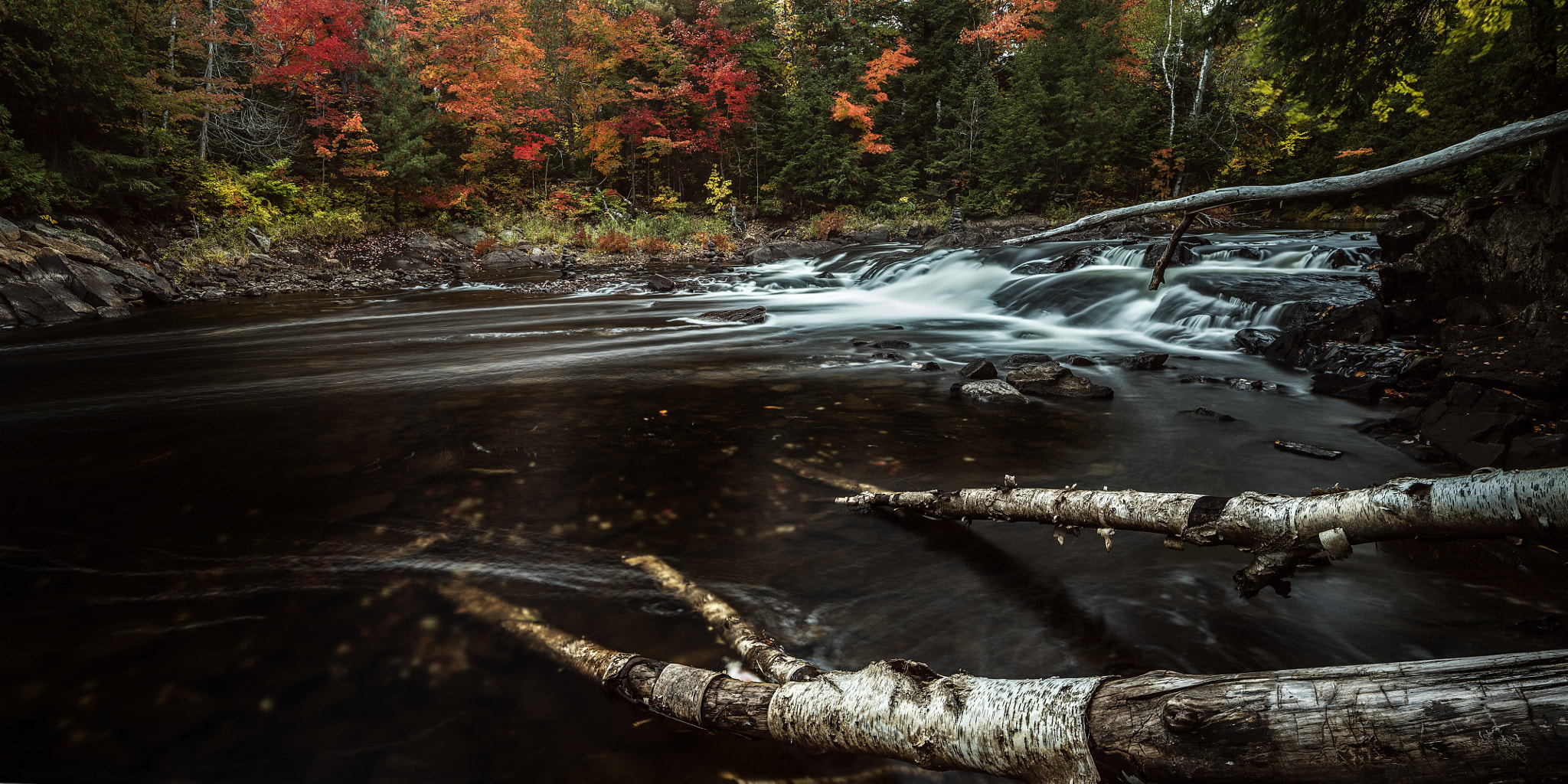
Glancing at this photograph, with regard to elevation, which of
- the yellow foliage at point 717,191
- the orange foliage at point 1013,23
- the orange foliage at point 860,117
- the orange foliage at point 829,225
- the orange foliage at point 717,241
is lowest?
the orange foliage at point 717,241

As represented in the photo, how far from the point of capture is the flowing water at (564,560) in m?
2.15

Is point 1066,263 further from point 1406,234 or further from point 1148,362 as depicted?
point 1148,362

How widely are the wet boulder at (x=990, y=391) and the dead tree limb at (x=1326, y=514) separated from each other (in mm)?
3641

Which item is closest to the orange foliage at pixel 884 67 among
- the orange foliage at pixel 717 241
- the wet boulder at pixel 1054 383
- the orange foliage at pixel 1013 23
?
the orange foliage at pixel 1013 23

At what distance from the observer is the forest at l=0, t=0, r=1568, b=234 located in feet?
52.1

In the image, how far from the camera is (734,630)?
2.60 meters

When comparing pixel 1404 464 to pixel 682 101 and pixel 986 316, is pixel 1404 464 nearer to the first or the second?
pixel 986 316

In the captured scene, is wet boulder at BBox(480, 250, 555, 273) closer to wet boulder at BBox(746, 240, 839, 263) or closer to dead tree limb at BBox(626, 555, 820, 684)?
wet boulder at BBox(746, 240, 839, 263)

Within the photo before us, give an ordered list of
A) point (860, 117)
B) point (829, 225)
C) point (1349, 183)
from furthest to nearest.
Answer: point (860, 117) → point (829, 225) → point (1349, 183)

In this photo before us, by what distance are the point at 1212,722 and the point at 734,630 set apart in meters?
1.79

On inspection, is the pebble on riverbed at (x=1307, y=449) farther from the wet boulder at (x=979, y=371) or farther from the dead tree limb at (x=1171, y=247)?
the wet boulder at (x=979, y=371)

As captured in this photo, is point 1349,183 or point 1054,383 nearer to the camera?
point 1349,183

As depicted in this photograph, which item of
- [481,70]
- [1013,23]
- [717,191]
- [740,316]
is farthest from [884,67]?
[740,316]

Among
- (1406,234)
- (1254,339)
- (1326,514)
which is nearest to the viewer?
(1326,514)
